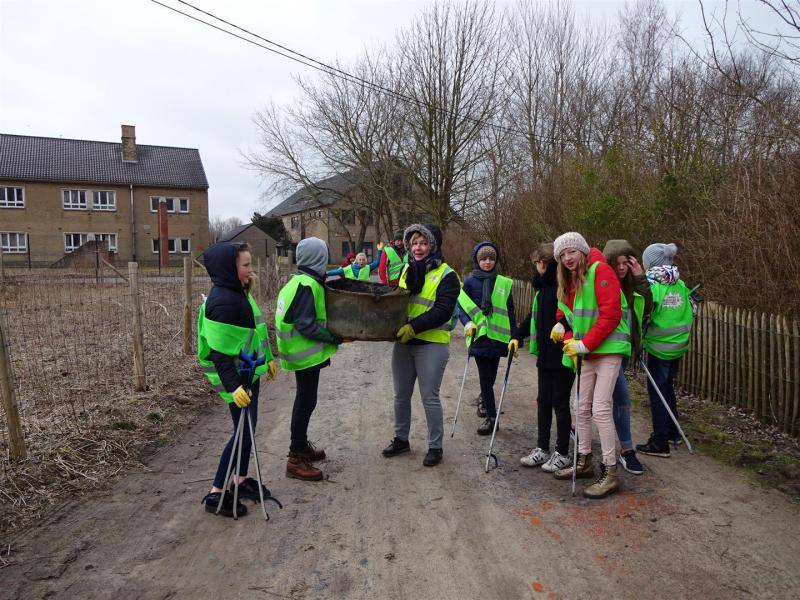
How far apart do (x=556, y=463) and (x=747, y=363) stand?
9.58 feet

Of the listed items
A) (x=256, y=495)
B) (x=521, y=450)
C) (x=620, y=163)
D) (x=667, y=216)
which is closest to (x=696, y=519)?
(x=521, y=450)

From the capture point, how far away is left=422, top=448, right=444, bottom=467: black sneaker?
4938mm

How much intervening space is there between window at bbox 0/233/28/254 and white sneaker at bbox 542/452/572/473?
149ft

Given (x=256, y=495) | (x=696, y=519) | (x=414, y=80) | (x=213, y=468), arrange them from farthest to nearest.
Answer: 1. (x=414, y=80)
2. (x=213, y=468)
3. (x=256, y=495)
4. (x=696, y=519)

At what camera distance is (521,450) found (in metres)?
5.40

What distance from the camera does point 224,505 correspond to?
411 centimetres

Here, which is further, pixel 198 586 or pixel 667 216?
pixel 667 216

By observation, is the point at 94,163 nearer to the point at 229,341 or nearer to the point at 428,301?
the point at 428,301

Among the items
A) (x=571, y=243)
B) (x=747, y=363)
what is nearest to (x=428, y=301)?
(x=571, y=243)

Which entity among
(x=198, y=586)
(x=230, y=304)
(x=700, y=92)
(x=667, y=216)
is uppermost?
(x=700, y=92)

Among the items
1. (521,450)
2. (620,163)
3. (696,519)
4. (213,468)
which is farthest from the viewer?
(620,163)

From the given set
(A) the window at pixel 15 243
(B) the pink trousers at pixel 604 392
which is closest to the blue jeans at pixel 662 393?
(B) the pink trousers at pixel 604 392

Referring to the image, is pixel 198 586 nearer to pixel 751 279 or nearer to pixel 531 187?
pixel 751 279

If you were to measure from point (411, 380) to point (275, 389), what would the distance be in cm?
335
